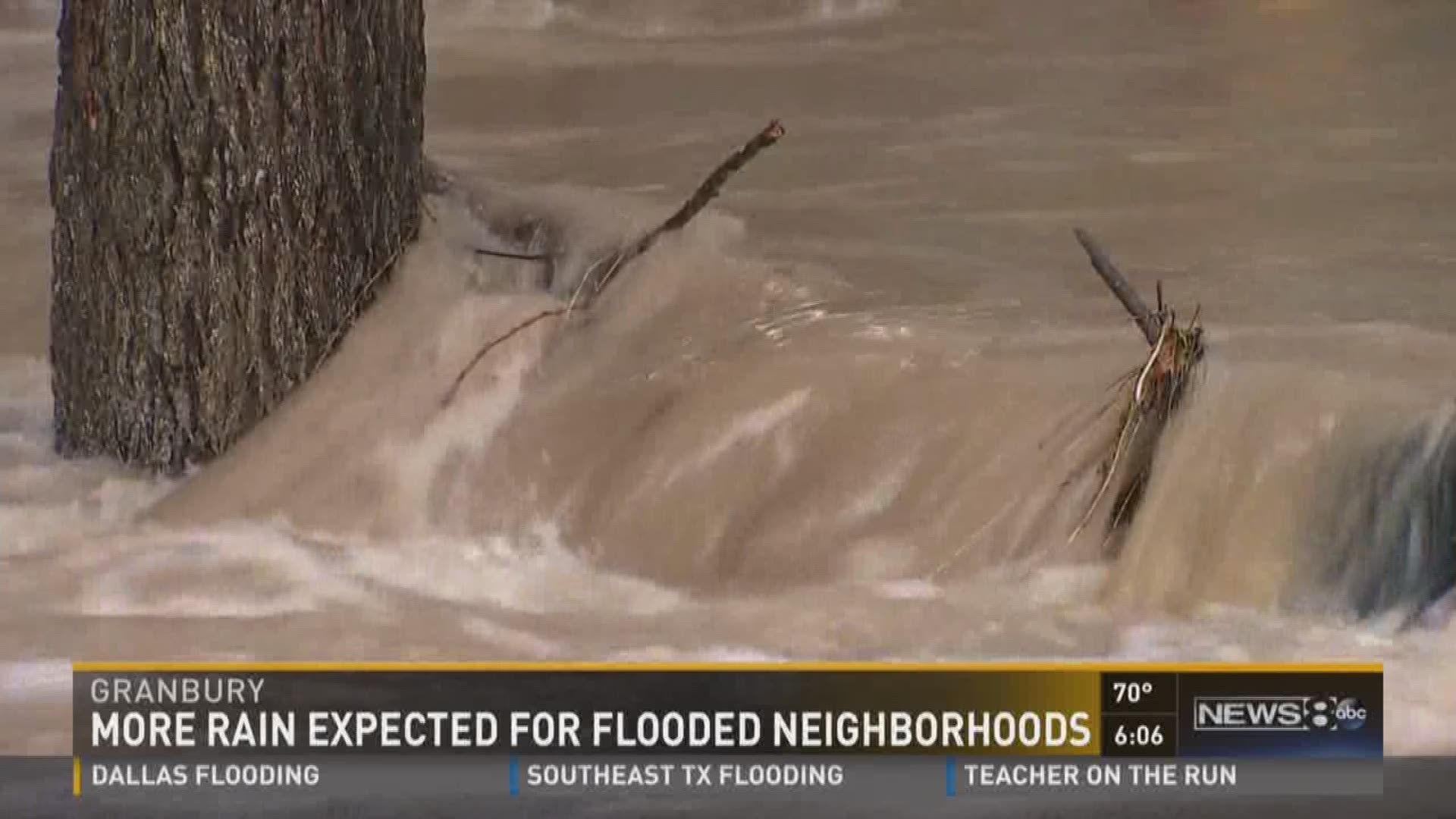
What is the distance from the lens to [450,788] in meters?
1.39

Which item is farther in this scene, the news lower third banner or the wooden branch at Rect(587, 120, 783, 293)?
the wooden branch at Rect(587, 120, 783, 293)

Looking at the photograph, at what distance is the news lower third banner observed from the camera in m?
1.38

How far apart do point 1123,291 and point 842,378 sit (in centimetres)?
24

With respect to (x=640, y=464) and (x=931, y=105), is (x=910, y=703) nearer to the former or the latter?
(x=640, y=464)

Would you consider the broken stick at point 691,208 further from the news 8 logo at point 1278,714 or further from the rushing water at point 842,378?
the news 8 logo at point 1278,714

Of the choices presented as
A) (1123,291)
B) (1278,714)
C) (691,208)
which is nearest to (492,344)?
(691,208)

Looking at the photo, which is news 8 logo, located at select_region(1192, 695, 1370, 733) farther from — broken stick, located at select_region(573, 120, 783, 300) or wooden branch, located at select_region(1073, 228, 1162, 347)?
broken stick, located at select_region(573, 120, 783, 300)

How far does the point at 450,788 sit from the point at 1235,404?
669mm

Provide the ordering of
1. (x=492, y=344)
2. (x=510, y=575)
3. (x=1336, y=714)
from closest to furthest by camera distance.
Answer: (x=1336, y=714) < (x=510, y=575) < (x=492, y=344)

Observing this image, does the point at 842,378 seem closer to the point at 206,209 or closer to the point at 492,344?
the point at 492,344

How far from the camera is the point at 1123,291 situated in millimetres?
1531

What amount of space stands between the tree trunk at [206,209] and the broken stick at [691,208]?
0.19 metres

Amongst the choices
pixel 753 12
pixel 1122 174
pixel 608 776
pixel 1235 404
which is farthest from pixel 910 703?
pixel 753 12

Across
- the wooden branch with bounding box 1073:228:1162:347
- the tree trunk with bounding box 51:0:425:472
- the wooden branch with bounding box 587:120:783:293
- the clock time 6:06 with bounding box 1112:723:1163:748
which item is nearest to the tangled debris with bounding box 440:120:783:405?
the wooden branch with bounding box 587:120:783:293
